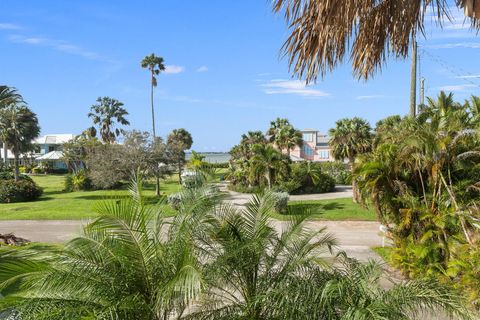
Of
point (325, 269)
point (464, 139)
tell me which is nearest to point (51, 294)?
point (325, 269)

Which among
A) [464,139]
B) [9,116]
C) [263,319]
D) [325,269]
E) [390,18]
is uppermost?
[9,116]

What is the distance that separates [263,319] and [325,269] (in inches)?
50.8

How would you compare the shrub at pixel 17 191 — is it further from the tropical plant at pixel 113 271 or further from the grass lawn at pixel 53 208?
the tropical plant at pixel 113 271

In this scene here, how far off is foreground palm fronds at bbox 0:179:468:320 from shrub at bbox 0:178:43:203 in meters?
29.4

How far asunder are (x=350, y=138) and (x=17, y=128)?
30.4 m

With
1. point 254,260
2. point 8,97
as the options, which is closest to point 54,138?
point 8,97

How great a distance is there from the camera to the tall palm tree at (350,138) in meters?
31.7

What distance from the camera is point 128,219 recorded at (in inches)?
209

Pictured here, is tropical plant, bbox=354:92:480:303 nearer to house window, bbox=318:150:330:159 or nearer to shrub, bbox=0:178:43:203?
shrub, bbox=0:178:43:203

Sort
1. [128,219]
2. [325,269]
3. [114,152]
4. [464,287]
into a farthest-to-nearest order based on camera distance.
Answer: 1. [114,152]
2. [464,287]
3. [325,269]
4. [128,219]

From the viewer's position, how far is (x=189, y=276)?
4.52 m

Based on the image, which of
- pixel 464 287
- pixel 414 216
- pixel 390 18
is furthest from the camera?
pixel 414 216

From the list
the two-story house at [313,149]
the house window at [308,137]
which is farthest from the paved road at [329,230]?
the house window at [308,137]

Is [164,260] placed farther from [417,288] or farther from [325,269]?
[417,288]
